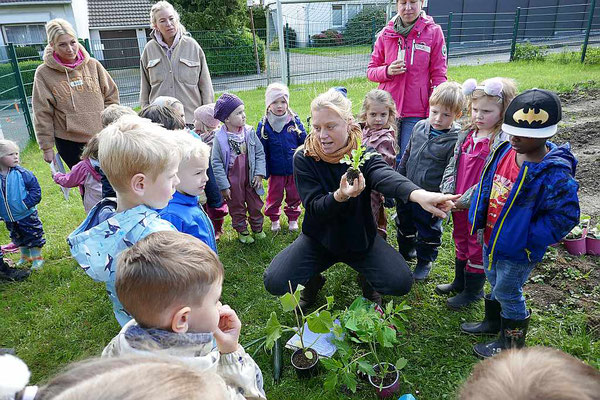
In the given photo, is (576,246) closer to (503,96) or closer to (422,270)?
(422,270)

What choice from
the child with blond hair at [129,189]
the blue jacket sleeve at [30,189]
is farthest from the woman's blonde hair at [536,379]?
the blue jacket sleeve at [30,189]

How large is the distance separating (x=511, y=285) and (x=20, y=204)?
14.1ft

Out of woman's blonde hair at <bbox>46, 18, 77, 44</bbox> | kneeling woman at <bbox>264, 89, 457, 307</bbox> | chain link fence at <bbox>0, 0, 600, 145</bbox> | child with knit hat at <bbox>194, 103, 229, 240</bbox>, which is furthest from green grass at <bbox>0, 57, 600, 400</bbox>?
chain link fence at <bbox>0, 0, 600, 145</bbox>

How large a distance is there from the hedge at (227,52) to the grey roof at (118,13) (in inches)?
622

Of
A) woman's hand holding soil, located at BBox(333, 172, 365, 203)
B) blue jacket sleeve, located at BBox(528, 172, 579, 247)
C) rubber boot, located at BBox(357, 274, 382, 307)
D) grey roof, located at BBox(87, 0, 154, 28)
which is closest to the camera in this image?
blue jacket sleeve, located at BBox(528, 172, 579, 247)

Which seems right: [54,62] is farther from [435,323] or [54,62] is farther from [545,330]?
[545,330]

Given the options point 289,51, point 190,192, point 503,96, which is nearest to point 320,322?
point 190,192

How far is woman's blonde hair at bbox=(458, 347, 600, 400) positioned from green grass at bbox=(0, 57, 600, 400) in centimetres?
175

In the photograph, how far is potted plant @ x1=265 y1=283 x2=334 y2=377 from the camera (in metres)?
2.22

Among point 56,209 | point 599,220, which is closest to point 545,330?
point 599,220

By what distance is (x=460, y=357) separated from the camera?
2.79 m

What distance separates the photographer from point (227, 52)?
14.3m

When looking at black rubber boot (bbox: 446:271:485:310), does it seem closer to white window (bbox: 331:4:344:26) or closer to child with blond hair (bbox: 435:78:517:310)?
child with blond hair (bbox: 435:78:517:310)

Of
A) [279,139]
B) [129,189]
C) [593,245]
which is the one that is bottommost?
[593,245]
